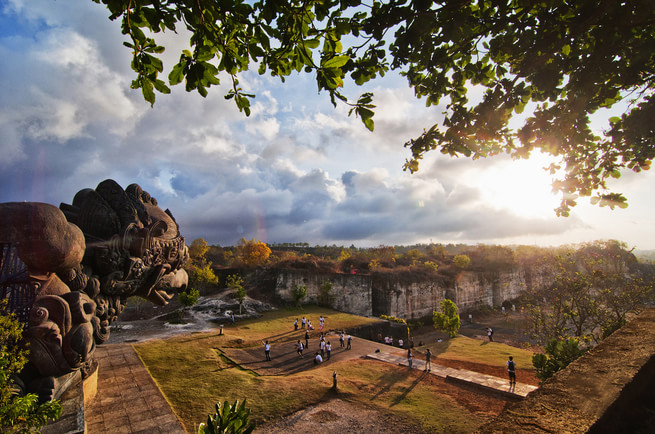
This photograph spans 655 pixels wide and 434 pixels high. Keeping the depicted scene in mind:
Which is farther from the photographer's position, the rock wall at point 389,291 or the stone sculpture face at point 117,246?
the rock wall at point 389,291

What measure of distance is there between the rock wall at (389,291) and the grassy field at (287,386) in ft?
38.1

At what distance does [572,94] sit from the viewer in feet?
11.5

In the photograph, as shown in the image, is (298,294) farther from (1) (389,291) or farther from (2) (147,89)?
(2) (147,89)

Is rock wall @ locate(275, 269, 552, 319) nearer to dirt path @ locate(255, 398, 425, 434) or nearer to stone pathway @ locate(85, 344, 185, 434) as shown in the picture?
stone pathway @ locate(85, 344, 185, 434)

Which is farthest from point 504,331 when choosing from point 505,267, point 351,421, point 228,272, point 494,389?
point 228,272

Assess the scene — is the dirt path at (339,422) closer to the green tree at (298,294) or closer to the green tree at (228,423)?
the green tree at (228,423)

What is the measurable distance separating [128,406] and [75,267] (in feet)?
10.0

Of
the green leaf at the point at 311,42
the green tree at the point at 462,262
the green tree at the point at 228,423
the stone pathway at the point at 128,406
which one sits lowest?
the stone pathway at the point at 128,406

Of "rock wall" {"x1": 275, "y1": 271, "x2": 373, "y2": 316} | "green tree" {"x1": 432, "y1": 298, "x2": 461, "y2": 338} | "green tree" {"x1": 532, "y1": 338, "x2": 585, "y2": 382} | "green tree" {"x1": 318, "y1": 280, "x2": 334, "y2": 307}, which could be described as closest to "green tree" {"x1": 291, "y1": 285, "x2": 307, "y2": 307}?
"rock wall" {"x1": 275, "y1": 271, "x2": 373, "y2": 316}

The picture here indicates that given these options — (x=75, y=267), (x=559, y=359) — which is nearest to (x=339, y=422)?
(x=75, y=267)

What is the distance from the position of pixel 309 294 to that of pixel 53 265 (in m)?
21.7

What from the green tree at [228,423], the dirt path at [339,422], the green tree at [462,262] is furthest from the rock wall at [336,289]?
the green tree at [228,423]

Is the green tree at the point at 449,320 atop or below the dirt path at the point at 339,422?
below

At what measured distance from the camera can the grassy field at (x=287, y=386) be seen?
6.91 meters
